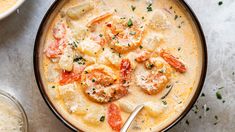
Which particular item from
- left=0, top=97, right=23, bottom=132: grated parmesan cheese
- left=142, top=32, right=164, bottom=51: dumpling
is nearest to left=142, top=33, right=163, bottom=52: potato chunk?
left=142, top=32, right=164, bottom=51: dumpling

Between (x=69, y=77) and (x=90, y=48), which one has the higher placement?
(x=90, y=48)

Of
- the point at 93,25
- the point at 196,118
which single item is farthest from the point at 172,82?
the point at 93,25

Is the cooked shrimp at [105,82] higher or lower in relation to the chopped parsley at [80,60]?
lower

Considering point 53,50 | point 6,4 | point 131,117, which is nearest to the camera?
point 131,117

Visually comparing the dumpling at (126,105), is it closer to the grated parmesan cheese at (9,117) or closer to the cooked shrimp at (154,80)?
the cooked shrimp at (154,80)

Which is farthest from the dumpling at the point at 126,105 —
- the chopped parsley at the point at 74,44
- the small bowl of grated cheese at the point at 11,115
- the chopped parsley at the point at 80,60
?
the small bowl of grated cheese at the point at 11,115

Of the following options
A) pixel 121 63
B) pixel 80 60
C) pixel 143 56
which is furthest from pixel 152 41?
pixel 80 60

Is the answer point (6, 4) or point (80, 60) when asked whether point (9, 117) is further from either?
point (6, 4)
